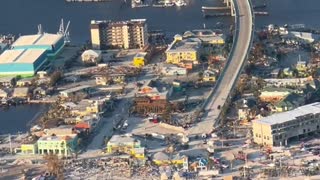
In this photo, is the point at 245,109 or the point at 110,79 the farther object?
the point at 110,79

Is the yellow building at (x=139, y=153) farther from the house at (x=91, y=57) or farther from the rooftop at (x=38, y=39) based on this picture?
the rooftop at (x=38, y=39)

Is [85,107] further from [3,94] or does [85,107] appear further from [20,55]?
[20,55]

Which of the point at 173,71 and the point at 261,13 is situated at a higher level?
the point at 261,13

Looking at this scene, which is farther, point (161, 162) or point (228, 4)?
point (228, 4)

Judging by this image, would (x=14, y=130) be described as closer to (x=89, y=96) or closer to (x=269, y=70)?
(x=89, y=96)

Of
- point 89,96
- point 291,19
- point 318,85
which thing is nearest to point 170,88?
point 89,96

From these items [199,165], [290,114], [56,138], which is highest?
[290,114]

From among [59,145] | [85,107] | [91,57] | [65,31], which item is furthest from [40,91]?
[65,31]
